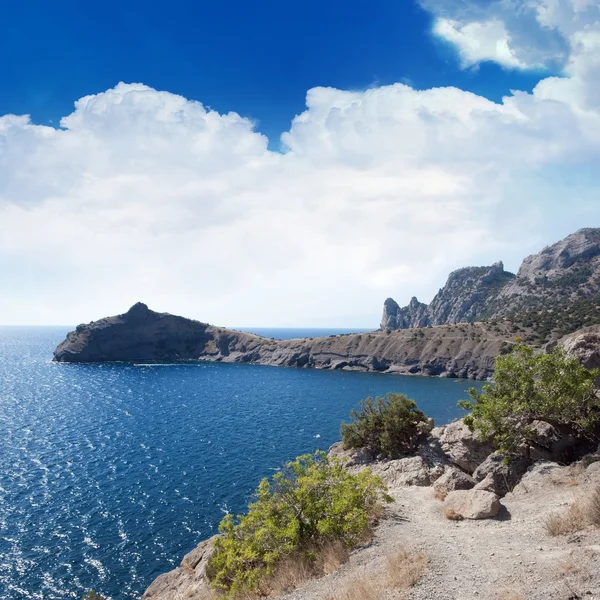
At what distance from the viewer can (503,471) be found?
2258 centimetres

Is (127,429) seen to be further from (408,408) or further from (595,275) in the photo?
(595,275)

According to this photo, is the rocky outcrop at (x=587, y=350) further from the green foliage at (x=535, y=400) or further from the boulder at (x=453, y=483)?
the boulder at (x=453, y=483)

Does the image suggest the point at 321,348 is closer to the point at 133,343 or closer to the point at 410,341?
the point at 410,341

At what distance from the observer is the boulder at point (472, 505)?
1683 centimetres

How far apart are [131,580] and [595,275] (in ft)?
680

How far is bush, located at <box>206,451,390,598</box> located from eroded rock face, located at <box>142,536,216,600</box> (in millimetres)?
2835

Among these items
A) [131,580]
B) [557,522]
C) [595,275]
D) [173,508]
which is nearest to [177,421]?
[173,508]

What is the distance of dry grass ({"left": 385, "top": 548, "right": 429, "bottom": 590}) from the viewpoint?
474 inches

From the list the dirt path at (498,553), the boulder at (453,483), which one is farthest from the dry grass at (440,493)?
the dirt path at (498,553)

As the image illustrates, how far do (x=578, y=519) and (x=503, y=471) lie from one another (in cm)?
945

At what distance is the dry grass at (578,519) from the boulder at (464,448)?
54.2 ft

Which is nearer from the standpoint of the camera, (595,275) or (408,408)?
(408,408)

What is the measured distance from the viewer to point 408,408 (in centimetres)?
3822

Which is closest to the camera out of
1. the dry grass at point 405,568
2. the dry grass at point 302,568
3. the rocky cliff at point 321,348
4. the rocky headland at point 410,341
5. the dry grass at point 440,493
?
the dry grass at point 405,568
